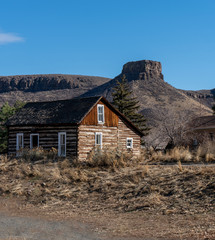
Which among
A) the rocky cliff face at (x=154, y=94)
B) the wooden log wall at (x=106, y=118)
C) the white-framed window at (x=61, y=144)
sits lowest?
the white-framed window at (x=61, y=144)

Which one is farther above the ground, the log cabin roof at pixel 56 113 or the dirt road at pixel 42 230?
the log cabin roof at pixel 56 113

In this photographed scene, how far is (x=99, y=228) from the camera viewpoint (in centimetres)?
1141

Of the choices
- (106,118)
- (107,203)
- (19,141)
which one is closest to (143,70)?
(106,118)

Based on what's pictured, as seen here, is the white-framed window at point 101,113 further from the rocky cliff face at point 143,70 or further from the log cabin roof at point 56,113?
the rocky cliff face at point 143,70

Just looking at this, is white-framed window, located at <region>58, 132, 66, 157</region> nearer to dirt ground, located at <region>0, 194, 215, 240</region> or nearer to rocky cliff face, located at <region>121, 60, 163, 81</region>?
dirt ground, located at <region>0, 194, 215, 240</region>

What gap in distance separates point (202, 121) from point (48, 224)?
34432mm

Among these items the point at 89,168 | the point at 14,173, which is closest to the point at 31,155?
the point at 14,173

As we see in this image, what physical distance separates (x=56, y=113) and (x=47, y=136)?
7.19 feet

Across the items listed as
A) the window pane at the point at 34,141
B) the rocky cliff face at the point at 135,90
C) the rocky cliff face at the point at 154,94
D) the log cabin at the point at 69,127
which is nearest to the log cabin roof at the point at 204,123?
the log cabin at the point at 69,127

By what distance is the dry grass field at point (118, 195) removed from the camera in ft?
37.1

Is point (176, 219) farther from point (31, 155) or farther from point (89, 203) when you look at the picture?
point (31, 155)

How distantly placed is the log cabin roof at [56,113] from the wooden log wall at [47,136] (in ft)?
1.59

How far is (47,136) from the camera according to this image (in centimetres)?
2839

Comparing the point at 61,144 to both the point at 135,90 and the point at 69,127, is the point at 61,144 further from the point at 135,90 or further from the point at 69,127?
the point at 135,90
